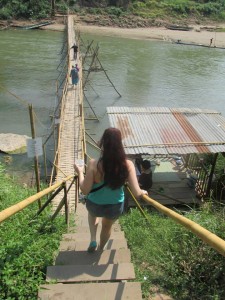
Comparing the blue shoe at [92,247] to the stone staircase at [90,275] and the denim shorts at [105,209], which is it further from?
the denim shorts at [105,209]

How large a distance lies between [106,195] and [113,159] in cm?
47

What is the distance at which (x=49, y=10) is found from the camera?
140ft

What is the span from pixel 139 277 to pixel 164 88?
19.8 m

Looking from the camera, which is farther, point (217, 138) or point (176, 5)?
point (176, 5)

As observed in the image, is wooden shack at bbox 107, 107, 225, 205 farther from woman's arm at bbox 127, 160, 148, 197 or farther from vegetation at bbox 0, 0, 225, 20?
vegetation at bbox 0, 0, 225, 20

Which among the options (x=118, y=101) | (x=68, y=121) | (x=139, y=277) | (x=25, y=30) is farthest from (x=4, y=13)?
(x=139, y=277)

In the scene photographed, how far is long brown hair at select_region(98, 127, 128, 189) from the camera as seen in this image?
2842mm

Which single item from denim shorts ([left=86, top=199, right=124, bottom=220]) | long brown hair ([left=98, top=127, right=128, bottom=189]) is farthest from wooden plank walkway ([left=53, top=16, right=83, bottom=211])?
long brown hair ([left=98, top=127, right=128, bottom=189])

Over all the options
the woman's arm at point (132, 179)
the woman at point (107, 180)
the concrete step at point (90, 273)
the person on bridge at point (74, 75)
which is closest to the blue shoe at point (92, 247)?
the woman at point (107, 180)

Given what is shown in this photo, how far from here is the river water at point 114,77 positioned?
16.6 m

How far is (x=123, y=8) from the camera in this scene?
4606cm

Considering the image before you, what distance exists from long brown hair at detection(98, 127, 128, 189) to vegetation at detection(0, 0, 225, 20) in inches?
1639

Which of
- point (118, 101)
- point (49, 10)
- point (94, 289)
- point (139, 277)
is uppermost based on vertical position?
point (49, 10)

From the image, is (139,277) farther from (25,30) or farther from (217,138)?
(25,30)
